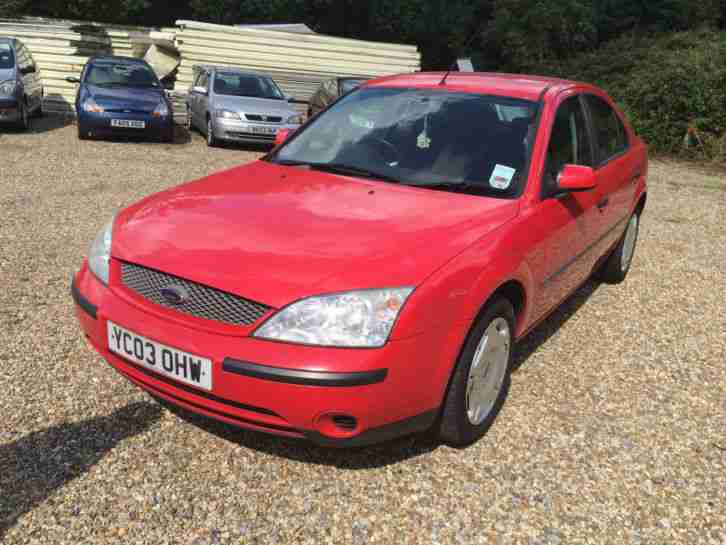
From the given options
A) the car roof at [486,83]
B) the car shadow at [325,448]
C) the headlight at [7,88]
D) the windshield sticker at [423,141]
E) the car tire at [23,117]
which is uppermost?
the car roof at [486,83]

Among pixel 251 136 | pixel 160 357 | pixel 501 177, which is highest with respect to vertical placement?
pixel 501 177

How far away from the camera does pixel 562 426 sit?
3.41 m

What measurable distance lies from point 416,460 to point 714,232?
6746mm

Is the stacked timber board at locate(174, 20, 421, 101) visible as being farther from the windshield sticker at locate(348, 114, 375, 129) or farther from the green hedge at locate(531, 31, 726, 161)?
the windshield sticker at locate(348, 114, 375, 129)

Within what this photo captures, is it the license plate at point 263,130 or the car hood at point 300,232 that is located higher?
the car hood at point 300,232

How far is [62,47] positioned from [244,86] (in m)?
7.04

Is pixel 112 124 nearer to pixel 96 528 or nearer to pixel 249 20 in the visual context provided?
pixel 96 528

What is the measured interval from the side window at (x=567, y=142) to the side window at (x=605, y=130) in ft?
0.77

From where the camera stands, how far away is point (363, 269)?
8.41ft

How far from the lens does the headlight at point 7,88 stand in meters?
11.5

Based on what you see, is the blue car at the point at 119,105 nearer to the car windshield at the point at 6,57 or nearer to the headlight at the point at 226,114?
the headlight at the point at 226,114

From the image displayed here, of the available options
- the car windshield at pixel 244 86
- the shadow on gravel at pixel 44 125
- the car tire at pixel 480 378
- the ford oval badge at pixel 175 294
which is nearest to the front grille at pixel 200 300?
the ford oval badge at pixel 175 294

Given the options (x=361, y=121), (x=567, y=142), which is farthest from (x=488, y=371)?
(x=361, y=121)

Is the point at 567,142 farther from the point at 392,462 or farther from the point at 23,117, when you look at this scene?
the point at 23,117
